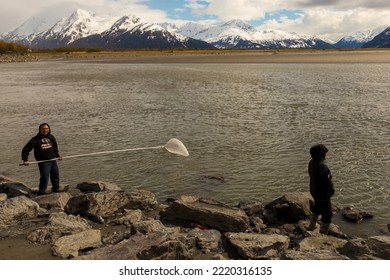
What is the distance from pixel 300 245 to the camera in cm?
1032

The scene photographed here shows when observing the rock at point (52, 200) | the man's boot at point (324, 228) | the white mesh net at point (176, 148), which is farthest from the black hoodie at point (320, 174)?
the rock at point (52, 200)

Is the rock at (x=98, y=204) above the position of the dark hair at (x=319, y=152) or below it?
below

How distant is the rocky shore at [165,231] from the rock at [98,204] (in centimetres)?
3

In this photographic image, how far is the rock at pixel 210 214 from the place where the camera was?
1125 cm

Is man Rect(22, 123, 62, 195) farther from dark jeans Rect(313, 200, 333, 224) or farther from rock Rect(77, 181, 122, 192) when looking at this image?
dark jeans Rect(313, 200, 333, 224)

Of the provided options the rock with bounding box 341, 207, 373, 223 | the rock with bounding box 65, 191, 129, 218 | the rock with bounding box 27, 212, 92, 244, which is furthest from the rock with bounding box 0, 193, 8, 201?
the rock with bounding box 341, 207, 373, 223

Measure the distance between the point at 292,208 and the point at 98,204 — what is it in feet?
22.0

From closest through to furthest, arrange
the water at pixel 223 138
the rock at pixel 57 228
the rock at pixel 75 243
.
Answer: the rock at pixel 75 243 < the rock at pixel 57 228 < the water at pixel 223 138

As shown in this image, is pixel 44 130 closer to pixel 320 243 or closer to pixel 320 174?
pixel 320 174

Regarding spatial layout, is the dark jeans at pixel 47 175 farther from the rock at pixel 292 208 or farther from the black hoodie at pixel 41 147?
the rock at pixel 292 208

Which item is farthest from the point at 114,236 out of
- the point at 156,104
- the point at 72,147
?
the point at 156,104

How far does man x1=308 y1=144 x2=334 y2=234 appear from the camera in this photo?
35.2 ft

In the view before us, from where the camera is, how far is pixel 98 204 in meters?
12.3

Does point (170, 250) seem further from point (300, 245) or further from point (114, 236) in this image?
point (300, 245)
